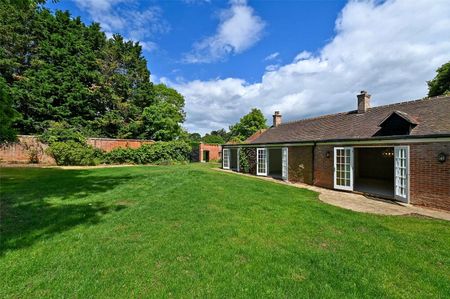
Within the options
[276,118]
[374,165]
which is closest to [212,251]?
[374,165]

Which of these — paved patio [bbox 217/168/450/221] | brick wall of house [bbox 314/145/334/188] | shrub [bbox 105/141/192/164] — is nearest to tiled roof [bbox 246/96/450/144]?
brick wall of house [bbox 314/145/334/188]

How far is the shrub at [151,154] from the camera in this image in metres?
21.9

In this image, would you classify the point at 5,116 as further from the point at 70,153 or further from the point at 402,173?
the point at 402,173

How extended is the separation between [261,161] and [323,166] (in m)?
5.24

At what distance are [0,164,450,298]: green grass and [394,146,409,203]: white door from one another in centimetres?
240

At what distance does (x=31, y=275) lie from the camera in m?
3.11

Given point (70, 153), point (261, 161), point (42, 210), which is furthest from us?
point (70, 153)

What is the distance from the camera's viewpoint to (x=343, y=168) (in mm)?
10477

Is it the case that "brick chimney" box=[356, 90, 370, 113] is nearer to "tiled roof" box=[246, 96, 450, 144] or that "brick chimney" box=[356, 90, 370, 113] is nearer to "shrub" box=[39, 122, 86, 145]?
"tiled roof" box=[246, 96, 450, 144]

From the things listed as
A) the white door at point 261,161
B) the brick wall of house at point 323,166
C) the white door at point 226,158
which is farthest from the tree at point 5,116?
the white door at point 226,158

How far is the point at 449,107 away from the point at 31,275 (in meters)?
12.6

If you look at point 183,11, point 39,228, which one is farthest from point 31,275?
point 183,11

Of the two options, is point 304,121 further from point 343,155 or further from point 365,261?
point 365,261

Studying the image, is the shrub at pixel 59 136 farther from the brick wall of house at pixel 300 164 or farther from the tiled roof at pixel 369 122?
the brick wall of house at pixel 300 164
